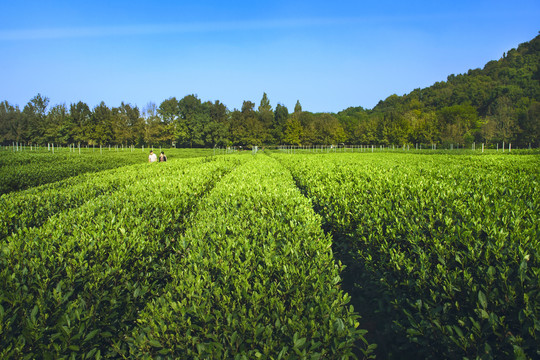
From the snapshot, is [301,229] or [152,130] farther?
[152,130]

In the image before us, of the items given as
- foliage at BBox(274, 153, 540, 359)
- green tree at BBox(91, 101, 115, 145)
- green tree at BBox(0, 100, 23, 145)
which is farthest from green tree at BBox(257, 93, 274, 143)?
foliage at BBox(274, 153, 540, 359)

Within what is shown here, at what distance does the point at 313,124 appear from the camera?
93375 millimetres

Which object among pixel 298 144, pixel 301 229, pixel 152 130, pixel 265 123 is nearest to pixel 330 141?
pixel 298 144

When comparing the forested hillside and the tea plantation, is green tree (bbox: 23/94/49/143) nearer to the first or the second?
the forested hillside

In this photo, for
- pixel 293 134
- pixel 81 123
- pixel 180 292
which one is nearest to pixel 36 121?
pixel 81 123

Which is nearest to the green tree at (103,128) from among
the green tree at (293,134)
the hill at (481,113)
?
the green tree at (293,134)

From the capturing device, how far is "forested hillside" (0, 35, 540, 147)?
6331 centimetres

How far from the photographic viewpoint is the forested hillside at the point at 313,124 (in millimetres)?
63312

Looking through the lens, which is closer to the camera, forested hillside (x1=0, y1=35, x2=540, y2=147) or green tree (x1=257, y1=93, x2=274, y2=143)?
forested hillside (x1=0, y1=35, x2=540, y2=147)

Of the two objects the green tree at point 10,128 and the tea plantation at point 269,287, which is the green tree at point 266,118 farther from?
the tea plantation at point 269,287

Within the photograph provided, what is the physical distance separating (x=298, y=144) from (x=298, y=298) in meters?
88.2

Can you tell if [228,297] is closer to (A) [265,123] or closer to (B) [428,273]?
(B) [428,273]

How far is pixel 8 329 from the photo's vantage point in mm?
2389

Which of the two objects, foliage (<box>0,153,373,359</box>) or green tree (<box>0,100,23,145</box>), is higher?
green tree (<box>0,100,23,145</box>)
